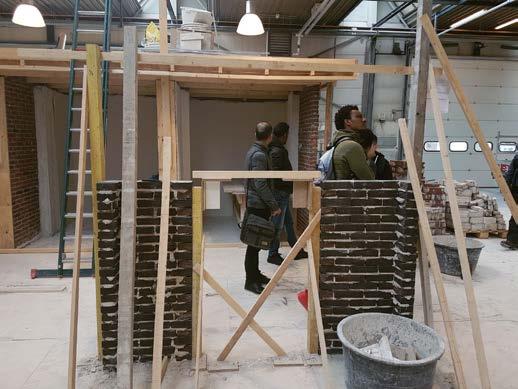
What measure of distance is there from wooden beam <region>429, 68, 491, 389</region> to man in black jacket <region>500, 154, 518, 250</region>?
4.16m

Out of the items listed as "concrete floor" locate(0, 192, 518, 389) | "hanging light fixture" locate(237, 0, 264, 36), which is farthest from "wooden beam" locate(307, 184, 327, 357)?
"hanging light fixture" locate(237, 0, 264, 36)

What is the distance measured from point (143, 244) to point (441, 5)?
6750 mm

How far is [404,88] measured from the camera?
9023 millimetres

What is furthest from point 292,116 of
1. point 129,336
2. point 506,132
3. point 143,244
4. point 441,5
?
point 506,132

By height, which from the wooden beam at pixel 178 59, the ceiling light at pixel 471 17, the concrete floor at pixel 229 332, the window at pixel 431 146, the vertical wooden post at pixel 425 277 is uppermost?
the ceiling light at pixel 471 17

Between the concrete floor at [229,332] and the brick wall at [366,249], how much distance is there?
54cm

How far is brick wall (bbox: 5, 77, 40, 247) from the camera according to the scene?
618 centimetres

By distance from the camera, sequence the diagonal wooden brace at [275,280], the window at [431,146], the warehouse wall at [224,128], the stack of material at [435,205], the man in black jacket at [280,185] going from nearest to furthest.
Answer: the diagonal wooden brace at [275,280], the man in black jacket at [280,185], the stack of material at [435,205], the warehouse wall at [224,128], the window at [431,146]

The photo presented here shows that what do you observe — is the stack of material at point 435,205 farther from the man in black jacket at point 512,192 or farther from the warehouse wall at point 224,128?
the warehouse wall at point 224,128

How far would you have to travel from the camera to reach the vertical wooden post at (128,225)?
8.49ft

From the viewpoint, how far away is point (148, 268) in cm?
313

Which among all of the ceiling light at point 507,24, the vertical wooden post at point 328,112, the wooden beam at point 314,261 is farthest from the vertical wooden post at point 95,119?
the ceiling light at point 507,24

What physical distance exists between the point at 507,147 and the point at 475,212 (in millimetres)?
4430

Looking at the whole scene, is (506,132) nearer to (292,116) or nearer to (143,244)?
(292,116)
